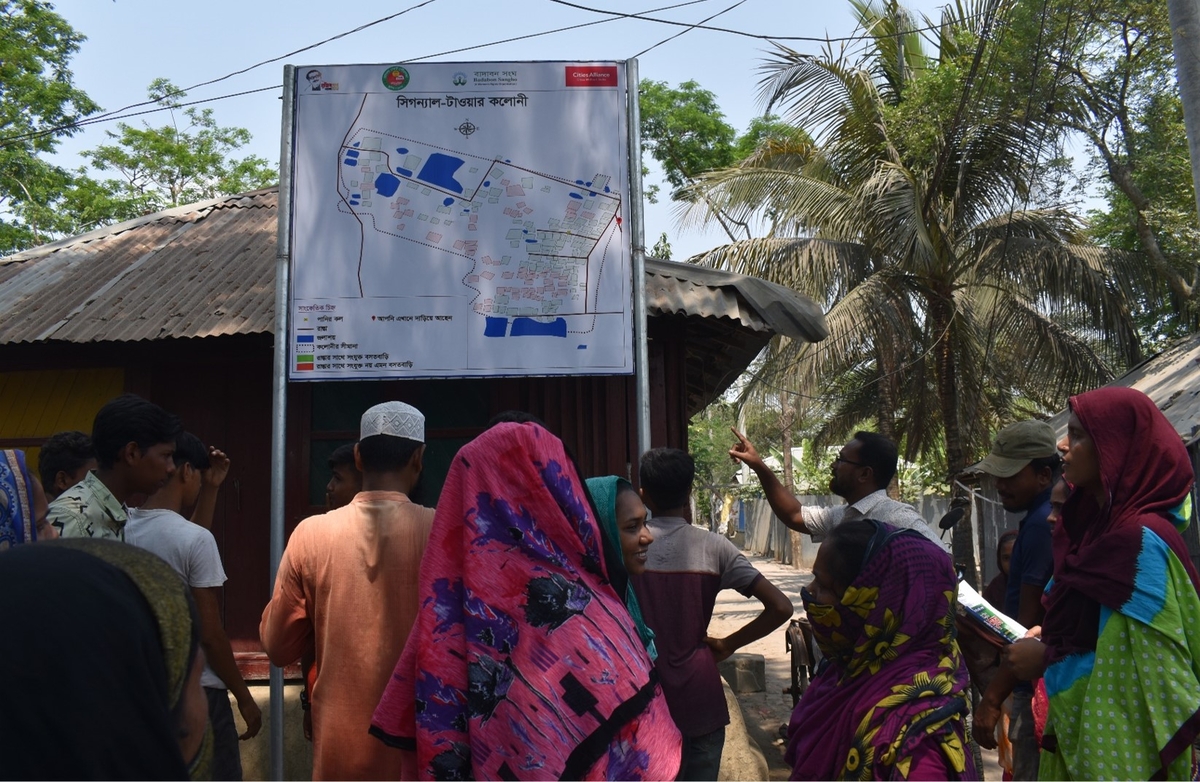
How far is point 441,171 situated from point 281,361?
1189mm

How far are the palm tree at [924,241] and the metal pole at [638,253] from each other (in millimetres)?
7699

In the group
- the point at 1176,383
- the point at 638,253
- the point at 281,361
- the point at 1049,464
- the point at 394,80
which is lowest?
the point at 1049,464

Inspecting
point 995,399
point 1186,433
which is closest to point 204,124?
point 995,399

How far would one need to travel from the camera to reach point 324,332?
468cm

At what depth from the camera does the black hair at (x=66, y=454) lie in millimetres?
3693

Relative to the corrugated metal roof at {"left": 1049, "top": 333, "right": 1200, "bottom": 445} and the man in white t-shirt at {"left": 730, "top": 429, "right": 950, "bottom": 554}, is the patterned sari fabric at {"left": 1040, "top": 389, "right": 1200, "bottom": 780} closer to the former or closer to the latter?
the man in white t-shirt at {"left": 730, "top": 429, "right": 950, "bottom": 554}

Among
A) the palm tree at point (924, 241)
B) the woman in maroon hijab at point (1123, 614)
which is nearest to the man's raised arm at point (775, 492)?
the woman in maroon hijab at point (1123, 614)

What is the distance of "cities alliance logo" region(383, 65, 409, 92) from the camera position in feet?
16.0

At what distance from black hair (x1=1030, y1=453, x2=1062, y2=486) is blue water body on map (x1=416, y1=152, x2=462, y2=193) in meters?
2.85

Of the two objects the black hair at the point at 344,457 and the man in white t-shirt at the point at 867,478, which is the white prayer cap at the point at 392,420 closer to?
the black hair at the point at 344,457

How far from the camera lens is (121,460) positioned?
312cm

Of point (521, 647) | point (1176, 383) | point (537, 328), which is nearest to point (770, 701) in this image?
point (1176, 383)

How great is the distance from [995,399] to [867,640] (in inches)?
549

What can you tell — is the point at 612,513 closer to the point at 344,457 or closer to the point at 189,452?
the point at 189,452
